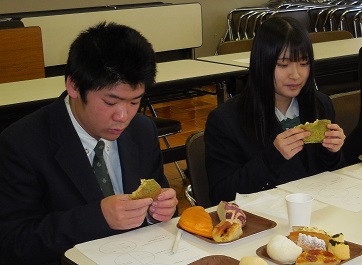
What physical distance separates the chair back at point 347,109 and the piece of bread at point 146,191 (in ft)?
4.76

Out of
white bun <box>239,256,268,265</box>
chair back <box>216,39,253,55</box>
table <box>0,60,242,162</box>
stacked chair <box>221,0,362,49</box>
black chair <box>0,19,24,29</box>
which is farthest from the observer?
stacked chair <box>221,0,362,49</box>

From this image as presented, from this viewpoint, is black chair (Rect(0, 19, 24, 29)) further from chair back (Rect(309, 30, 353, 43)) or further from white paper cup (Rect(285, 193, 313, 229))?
white paper cup (Rect(285, 193, 313, 229))

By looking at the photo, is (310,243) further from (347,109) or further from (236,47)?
(236,47)

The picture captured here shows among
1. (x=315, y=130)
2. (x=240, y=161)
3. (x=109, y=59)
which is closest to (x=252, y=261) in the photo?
(x=109, y=59)

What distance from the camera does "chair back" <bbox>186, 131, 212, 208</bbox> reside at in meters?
2.46

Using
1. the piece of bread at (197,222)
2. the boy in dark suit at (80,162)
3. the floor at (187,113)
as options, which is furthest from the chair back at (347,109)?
the floor at (187,113)

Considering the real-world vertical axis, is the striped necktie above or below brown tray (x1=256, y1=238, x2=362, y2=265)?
above

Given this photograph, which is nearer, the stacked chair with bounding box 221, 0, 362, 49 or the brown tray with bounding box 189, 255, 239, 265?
the brown tray with bounding box 189, 255, 239, 265

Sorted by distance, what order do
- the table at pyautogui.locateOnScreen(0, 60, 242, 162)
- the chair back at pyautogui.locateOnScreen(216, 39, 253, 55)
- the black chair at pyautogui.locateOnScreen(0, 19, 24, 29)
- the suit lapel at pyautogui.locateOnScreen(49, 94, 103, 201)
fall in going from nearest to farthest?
1. the suit lapel at pyautogui.locateOnScreen(49, 94, 103, 201)
2. the table at pyautogui.locateOnScreen(0, 60, 242, 162)
3. the black chair at pyautogui.locateOnScreen(0, 19, 24, 29)
4. the chair back at pyautogui.locateOnScreen(216, 39, 253, 55)

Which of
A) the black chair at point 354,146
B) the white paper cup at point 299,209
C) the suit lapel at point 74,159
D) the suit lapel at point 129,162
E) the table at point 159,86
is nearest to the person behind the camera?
the white paper cup at point 299,209

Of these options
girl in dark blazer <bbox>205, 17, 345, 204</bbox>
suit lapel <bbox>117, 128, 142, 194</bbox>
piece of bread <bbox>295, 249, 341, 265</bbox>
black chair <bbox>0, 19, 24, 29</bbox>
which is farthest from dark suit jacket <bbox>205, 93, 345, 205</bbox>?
black chair <bbox>0, 19, 24, 29</bbox>

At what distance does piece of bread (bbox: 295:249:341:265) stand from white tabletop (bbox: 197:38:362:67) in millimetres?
2787

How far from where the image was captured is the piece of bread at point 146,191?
173 cm

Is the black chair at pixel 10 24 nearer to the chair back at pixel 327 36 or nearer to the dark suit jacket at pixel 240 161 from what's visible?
the chair back at pixel 327 36
